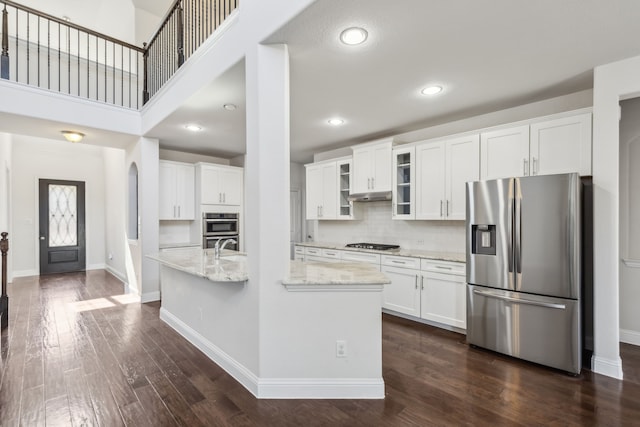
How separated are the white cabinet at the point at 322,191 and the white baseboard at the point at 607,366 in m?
3.58

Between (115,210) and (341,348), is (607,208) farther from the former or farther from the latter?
(115,210)

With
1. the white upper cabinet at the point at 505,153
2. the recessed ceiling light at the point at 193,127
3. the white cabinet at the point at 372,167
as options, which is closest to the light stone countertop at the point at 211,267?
the recessed ceiling light at the point at 193,127

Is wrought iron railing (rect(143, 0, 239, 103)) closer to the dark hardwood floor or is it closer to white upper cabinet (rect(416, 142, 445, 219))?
white upper cabinet (rect(416, 142, 445, 219))

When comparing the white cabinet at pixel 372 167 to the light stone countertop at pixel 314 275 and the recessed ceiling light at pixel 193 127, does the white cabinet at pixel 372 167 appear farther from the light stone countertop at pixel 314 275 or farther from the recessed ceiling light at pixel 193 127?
the recessed ceiling light at pixel 193 127

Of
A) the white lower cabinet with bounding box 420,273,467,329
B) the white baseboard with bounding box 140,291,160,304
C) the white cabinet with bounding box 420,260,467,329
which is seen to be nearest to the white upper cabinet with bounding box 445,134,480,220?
the white cabinet with bounding box 420,260,467,329

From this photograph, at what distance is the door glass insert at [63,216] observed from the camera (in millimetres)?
7100

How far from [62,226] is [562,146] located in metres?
9.62

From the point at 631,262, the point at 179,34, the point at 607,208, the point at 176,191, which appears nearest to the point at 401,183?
the point at 607,208

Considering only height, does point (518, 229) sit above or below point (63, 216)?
below

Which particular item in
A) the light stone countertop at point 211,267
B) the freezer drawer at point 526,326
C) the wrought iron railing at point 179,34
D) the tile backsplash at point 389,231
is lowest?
the freezer drawer at point 526,326

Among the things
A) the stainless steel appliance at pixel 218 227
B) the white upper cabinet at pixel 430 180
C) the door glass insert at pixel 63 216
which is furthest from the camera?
the door glass insert at pixel 63 216

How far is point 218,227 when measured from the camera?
578cm

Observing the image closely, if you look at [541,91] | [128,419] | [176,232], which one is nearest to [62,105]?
[176,232]

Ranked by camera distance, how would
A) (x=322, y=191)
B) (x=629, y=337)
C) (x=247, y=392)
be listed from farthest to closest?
1. (x=322, y=191)
2. (x=629, y=337)
3. (x=247, y=392)
